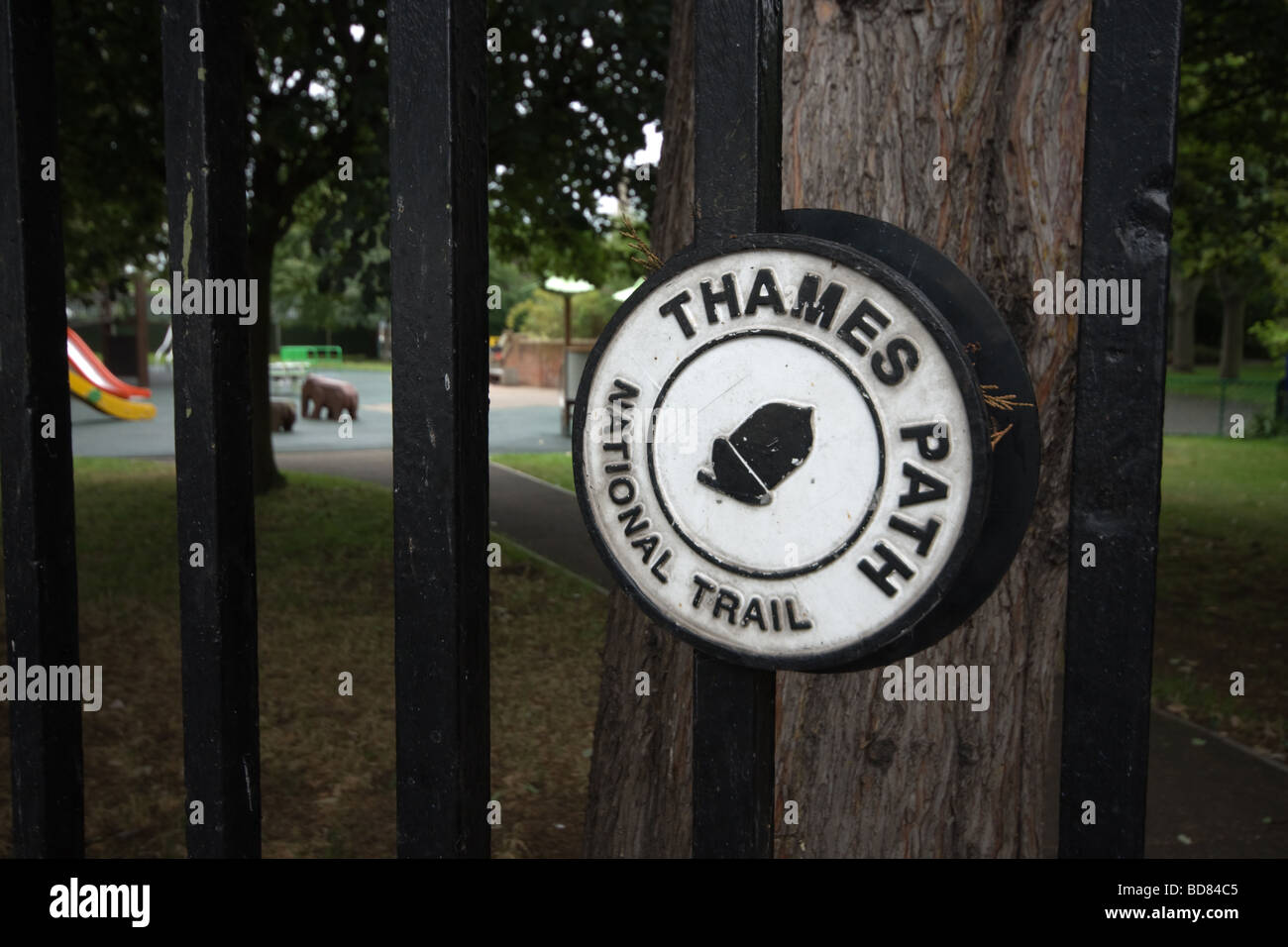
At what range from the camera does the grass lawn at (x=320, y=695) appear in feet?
15.2

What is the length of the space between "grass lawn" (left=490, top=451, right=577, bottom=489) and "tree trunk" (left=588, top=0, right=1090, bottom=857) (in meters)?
11.3

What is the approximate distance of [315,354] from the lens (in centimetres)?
4638

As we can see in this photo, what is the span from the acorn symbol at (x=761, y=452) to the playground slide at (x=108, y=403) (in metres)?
20.9

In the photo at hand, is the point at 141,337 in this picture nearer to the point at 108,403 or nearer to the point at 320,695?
the point at 108,403

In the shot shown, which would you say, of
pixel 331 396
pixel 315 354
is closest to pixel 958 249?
pixel 331 396

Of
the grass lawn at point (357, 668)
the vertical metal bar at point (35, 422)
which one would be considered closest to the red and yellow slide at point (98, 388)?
the grass lawn at point (357, 668)

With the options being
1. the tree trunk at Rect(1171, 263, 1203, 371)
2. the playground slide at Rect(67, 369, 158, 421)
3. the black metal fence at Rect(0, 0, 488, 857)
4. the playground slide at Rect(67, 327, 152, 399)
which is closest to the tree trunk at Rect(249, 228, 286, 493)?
the playground slide at Rect(67, 327, 152, 399)

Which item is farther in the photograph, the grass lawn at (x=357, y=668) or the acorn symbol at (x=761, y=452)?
the grass lawn at (x=357, y=668)

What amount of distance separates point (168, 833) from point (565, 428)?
1638 cm

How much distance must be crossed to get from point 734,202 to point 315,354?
4741 centimetres

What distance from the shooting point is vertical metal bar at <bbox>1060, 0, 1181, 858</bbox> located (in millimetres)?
1069

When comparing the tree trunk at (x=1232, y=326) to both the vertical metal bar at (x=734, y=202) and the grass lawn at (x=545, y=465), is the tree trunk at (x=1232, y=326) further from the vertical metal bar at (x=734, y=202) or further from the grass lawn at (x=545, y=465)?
the vertical metal bar at (x=734, y=202)

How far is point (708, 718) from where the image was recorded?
Answer: 119 cm

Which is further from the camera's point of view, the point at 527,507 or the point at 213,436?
the point at 527,507
